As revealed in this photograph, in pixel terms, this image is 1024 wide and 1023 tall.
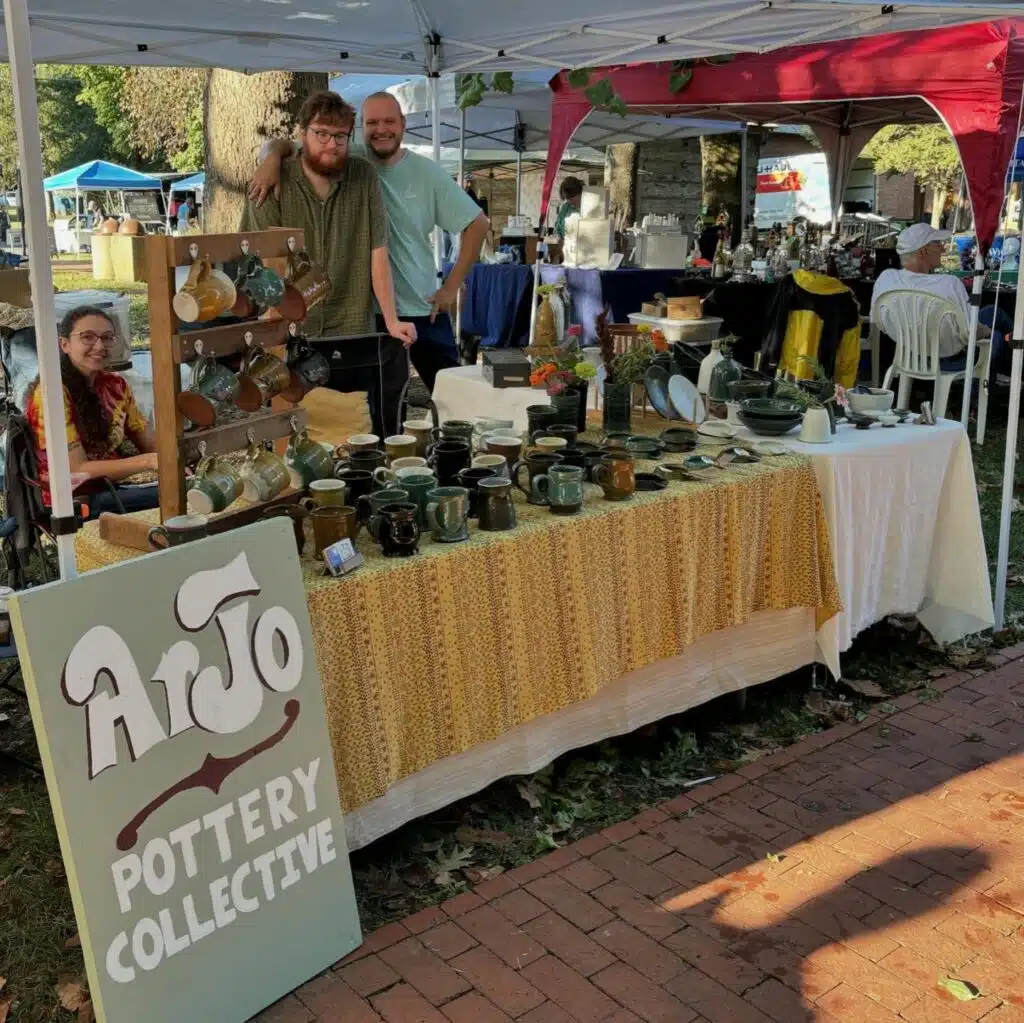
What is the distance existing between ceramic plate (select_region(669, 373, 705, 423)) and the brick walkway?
1.19m

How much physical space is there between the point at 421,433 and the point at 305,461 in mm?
583

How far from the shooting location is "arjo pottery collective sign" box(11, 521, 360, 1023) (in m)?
1.74

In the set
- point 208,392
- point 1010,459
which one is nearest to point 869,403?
point 1010,459

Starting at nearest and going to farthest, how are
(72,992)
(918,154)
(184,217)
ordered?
(72,992), (184,217), (918,154)

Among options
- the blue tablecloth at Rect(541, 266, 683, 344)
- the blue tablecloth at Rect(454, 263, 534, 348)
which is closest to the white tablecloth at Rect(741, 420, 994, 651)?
the blue tablecloth at Rect(541, 266, 683, 344)

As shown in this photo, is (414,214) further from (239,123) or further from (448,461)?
(239,123)

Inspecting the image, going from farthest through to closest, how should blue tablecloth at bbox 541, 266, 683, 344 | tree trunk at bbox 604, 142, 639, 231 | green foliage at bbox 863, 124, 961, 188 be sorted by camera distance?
1. green foliage at bbox 863, 124, 961, 188
2. tree trunk at bbox 604, 142, 639, 231
3. blue tablecloth at bbox 541, 266, 683, 344

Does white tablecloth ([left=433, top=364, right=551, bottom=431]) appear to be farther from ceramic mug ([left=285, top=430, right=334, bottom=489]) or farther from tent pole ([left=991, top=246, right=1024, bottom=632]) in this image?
tent pole ([left=991, top=246, right=1024, bottom=632])

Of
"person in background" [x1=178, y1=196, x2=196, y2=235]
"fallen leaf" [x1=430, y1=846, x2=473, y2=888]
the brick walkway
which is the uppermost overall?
"person in background" [x1=178, y1=196, x2=196, y2=235]

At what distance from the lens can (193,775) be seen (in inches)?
75.8

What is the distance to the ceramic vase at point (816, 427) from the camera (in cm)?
337

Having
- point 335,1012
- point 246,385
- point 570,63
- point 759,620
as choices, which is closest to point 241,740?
point 335,1012

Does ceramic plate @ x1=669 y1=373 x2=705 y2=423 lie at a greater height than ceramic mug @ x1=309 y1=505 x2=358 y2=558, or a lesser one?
greater

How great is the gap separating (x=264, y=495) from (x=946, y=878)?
1838mm
